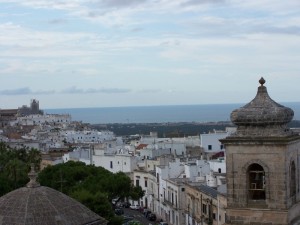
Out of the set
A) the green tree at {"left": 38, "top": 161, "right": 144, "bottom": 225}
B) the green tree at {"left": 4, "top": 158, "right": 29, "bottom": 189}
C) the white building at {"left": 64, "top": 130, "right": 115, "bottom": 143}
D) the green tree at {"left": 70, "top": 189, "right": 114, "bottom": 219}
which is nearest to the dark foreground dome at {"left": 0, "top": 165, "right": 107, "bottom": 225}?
the green tree at {"left": 70, "top": 189, "right": 114, "bottom": 219}

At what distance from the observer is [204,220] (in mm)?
52562

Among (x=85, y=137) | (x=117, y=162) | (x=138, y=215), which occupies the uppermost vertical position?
(x=85, y=137)

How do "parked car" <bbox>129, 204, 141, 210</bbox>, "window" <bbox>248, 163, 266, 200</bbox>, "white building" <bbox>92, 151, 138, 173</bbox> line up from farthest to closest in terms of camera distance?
"white building" <bbox>92, 151, 138, 173</bbox> → "parked car" <bbox>129, 204, 141, 210</bbox> → "window" <bbox>248, 163, 266, 200</bbox>

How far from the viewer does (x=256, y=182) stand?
2114 centimetres

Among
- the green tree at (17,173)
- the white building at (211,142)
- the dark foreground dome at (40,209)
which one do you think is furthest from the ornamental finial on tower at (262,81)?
the white building at (211,142)

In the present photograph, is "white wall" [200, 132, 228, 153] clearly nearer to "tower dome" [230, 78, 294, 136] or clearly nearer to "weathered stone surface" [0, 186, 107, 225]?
"weathered stone surface" [0, 186, 107, 225]

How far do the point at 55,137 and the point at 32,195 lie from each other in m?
107

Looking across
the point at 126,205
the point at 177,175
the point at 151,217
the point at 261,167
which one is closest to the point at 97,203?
the point at 261,167

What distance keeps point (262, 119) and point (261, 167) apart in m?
1.48

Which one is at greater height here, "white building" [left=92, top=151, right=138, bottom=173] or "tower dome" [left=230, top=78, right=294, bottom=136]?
"tower dome" [left=230, top=78, right=294, bottom=136]

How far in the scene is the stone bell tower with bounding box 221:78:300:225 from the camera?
20.4 m

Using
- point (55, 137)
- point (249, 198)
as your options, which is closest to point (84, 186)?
point (249, 198)

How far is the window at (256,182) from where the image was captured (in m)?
20.9

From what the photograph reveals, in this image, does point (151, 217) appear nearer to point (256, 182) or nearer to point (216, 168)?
point (216, 168)
